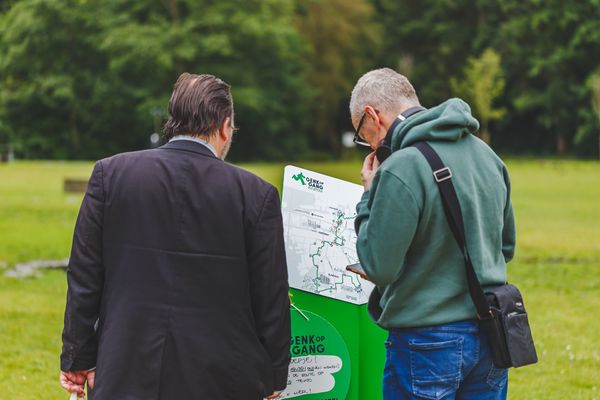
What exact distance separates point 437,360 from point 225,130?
1107mm

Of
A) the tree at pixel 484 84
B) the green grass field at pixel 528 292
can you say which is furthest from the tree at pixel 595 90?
the green grass field at pixel 528 292

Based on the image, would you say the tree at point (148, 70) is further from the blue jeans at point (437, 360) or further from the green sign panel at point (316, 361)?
the blue jeans at point (437, 360)

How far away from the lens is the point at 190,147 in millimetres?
2938

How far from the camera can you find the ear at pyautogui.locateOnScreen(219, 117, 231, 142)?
3.00m

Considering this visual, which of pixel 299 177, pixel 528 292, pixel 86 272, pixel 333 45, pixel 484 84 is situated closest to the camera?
pixel 86 272

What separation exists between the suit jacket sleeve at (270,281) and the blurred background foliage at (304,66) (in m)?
39.6

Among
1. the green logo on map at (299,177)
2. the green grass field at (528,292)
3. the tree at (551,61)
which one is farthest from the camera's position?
the tree at (551,61)

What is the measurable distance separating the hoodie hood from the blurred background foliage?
39657 mm

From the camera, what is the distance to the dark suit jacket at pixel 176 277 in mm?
2826

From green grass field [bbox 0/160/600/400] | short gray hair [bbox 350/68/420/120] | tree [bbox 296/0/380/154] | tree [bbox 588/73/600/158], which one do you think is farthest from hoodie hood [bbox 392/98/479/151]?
tree [bbox 296/0/380/154]

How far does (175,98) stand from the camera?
298 cm

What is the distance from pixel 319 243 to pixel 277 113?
50322mm

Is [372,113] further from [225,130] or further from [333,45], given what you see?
[333,45]

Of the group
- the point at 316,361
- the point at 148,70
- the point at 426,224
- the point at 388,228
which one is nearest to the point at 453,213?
the point at 426,224
